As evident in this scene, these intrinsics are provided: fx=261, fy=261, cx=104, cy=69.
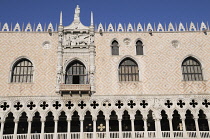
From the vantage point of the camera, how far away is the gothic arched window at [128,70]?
17.8 metres

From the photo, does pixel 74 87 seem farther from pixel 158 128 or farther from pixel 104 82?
pixel 158 128

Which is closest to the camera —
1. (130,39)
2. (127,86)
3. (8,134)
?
(8,134)

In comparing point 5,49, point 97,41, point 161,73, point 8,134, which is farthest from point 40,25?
point 161,73

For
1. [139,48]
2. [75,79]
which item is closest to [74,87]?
[75,79]

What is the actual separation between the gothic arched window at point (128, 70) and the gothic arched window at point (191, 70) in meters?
3.31

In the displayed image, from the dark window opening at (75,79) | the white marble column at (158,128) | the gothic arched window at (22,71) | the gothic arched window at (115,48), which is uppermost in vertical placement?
the gothic arched window at (115,48)

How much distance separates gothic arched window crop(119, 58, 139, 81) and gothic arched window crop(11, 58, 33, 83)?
6.17m

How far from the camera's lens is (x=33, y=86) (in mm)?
17188

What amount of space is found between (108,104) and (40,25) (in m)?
7.52

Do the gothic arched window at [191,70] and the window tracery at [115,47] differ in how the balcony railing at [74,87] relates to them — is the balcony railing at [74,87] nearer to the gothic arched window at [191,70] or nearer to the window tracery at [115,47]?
the window tracery at [115,47]

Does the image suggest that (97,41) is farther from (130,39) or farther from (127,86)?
(127,86)

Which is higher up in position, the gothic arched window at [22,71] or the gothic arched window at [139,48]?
the gothic arched window at [139,48]

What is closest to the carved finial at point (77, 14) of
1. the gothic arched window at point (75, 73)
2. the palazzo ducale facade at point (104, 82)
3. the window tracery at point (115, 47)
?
the palazzo ducale facade at point (104, 82)

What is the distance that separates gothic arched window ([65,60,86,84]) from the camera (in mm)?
17797
